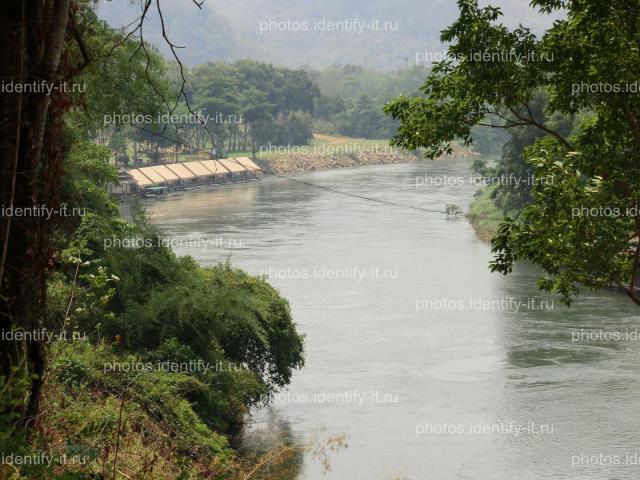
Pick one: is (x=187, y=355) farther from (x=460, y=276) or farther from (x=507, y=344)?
(x=460, y=276)

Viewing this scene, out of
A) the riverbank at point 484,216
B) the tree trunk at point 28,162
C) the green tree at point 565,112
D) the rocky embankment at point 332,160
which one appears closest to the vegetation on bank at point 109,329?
the tree trunk at point 28,162

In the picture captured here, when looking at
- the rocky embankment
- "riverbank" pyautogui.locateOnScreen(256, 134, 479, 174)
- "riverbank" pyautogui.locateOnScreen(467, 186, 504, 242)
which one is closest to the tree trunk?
"riverbank" pyautogui.locateOnScreen(467, 186, 504, 242)

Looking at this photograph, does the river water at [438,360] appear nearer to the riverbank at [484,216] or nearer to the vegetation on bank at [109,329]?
the riverbank at [484,216]

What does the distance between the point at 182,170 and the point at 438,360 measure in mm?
67091

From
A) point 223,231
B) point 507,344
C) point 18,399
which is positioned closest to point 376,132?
point 223,231

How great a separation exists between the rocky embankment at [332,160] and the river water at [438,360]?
52.9 m

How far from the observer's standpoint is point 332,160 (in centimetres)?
12838

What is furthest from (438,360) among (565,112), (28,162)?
(28,162)

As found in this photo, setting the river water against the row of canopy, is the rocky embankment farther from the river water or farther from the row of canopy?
the river water

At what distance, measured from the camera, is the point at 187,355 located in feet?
75.7

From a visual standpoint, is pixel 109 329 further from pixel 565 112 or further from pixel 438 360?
pixel 438 360

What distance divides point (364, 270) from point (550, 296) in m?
11.8

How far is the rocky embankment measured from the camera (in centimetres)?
11988

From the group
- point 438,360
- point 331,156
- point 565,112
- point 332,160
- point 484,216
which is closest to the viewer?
point 565,112
